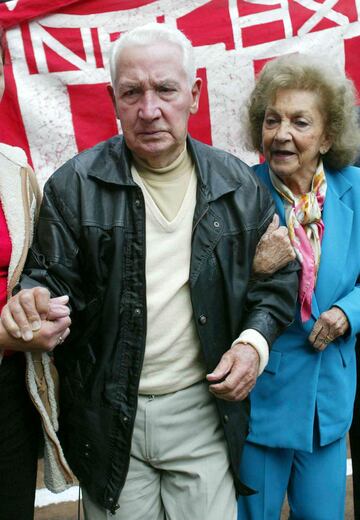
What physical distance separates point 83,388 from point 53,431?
176 millimetres

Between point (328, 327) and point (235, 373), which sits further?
point (328, 327)

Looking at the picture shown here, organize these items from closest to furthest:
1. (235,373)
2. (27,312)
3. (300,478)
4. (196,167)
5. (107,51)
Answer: (27,312) < (235,373) < (196,167) < (300,478) < (107,51)

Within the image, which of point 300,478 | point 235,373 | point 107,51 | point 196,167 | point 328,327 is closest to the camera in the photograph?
point 235,373

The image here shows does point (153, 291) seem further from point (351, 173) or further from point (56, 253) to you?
point (351, 173)

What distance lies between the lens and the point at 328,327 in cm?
219

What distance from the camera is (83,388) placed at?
1880mm

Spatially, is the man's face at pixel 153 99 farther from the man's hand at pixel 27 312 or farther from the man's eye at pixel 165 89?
the man's hand at pixel 27 312

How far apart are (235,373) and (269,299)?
298 millimetres

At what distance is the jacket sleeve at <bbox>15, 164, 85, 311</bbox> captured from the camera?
5.83ft

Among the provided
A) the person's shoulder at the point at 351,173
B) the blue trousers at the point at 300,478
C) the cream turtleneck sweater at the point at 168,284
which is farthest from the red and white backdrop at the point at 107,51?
the blue trousers at the point at 300,478

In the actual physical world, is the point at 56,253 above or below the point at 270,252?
above

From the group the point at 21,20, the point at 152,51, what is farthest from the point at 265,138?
the point at 21,20

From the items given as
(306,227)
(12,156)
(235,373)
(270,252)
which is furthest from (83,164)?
(306,227)

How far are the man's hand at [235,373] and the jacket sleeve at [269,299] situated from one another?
3.7 inches
